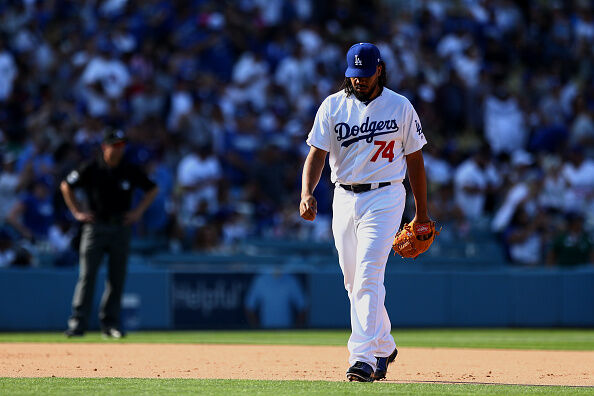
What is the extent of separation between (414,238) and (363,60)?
126 cm

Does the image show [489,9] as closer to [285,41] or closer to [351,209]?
[285,41]

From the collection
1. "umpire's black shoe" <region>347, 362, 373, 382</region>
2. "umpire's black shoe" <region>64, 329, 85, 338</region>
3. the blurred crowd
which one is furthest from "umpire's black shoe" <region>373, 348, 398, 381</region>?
the blurred crowd

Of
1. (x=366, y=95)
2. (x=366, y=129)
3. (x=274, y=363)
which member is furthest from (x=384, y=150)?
(x=274, y=363)

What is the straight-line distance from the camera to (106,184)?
11.0 meters

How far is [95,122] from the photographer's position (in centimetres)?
1591

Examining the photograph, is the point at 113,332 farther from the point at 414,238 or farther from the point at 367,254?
the point at 367,254

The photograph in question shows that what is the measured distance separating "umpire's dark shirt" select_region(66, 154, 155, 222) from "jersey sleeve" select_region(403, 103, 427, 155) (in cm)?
494

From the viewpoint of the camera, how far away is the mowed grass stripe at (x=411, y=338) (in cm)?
1132

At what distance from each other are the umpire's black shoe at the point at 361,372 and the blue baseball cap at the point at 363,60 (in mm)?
1847

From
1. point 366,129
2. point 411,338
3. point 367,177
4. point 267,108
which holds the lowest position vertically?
point 411,338

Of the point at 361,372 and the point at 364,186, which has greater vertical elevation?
the point at 364,186

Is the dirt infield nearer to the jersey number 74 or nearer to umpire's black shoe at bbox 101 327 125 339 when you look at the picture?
umpire's black shoe at bbox 101 327 125 339

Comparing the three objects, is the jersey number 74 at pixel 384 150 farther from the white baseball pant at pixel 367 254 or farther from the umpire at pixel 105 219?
the umpire at pixel 105 219

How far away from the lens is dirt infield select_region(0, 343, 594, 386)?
722 cm
